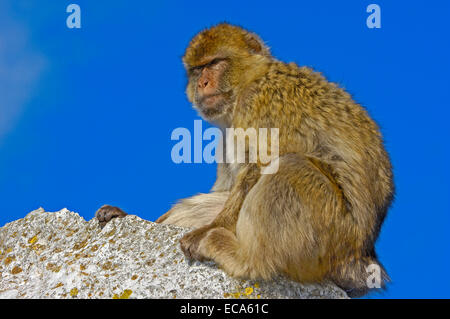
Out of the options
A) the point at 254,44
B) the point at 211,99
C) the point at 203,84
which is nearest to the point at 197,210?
the point at 211,99

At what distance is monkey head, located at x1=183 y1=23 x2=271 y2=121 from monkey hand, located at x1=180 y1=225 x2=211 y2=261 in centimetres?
149

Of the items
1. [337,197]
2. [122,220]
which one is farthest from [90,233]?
[337,197]

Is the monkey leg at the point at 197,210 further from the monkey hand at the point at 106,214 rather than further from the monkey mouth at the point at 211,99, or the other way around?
the monkey mouth at the point at 211,99

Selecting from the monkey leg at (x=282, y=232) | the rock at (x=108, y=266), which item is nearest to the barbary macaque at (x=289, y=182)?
the monkey leg at (x=282, y=232)

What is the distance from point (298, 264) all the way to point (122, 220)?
151cm

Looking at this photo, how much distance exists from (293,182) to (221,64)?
1746mm

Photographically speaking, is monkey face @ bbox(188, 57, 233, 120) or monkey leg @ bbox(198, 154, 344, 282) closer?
monkey leg @ bbox(198, 154, 344, 282)

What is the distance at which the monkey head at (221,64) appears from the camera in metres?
5.12

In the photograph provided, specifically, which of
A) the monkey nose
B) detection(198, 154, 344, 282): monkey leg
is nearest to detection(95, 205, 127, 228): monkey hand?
detection(198, 154, 344, 282): monkey leg

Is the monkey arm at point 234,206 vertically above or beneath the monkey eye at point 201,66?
beneath

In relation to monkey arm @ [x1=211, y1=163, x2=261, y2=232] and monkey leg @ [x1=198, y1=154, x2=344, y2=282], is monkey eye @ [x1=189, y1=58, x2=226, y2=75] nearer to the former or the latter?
monkey arm @ [x1=211, y1=163, x2=261, y2=232]

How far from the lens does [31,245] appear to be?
4418 mm

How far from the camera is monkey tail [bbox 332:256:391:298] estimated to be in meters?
4.20

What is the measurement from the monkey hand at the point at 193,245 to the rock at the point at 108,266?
7cm
